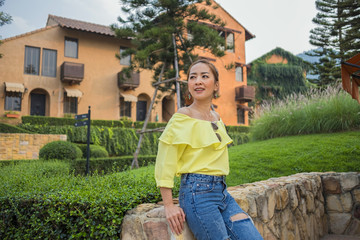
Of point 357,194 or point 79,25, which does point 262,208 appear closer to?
point 357,194

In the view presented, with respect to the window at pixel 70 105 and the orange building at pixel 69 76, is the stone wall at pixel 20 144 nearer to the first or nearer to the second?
the orange building at pixel 69 76

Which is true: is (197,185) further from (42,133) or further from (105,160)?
(42,133)

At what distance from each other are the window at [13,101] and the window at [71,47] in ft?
13.6

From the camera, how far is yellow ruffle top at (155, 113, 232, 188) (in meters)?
1.57

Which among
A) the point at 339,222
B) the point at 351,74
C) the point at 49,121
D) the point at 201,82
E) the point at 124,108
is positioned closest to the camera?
the point at 201,82

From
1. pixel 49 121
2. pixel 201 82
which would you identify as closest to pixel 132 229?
pixel 201 82

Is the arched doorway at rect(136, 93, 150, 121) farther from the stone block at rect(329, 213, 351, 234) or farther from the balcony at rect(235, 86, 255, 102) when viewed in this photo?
the stone block at rect(329, 213, 351, 234)

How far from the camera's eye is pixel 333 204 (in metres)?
4.35

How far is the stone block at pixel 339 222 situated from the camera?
4.23m

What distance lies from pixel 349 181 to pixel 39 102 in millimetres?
18276

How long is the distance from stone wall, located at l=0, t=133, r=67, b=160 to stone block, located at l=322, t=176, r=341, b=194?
11812mm

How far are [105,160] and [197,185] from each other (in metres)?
9.42

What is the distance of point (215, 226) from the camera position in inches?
59.8

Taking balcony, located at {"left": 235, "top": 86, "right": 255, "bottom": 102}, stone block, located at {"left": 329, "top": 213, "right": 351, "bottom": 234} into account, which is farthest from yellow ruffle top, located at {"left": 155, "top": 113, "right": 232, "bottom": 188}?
balcony, located at {"left": 235, "top": 86, "right": 255, "bottom": 102}
